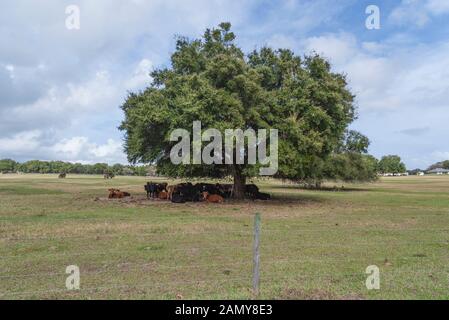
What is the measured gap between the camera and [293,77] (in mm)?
26250

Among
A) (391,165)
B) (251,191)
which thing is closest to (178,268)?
(251,191)

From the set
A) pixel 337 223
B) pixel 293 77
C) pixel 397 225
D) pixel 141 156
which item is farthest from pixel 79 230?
pixel 293 77

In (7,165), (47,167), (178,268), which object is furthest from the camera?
(47,167)

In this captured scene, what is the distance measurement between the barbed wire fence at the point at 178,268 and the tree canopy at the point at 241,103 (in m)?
12.1

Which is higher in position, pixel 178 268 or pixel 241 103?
pixel 241 103

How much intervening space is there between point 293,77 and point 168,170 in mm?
10551

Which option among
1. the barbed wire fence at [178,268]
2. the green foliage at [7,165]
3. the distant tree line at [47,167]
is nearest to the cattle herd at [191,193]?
the barbed wire fence at [178,268]

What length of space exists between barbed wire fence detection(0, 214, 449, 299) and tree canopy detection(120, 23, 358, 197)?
12077mm

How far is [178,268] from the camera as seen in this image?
8.07m

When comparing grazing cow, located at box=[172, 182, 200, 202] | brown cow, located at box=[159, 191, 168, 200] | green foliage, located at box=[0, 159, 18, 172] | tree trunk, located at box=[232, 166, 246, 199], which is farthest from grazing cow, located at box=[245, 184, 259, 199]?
green foliage, located at box=[0, 159, 18, 172]

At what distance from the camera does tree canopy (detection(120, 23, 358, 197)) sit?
22.8 m

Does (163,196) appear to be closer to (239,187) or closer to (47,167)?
(239,187)

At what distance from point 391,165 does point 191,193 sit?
156373 mm
